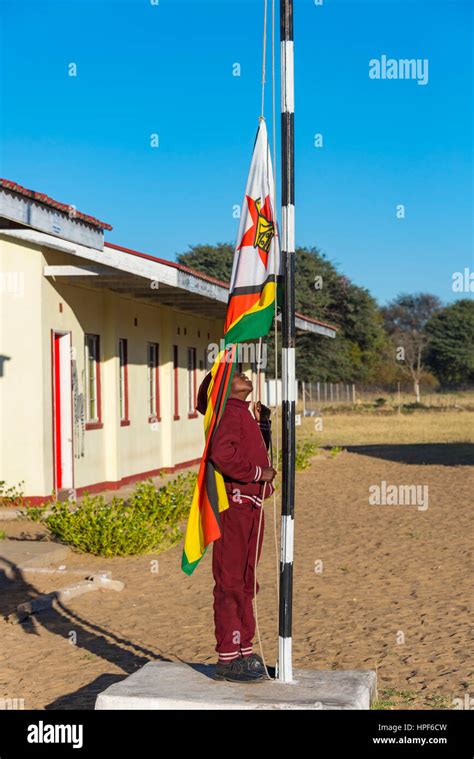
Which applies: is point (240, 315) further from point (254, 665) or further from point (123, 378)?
point (123, 378)

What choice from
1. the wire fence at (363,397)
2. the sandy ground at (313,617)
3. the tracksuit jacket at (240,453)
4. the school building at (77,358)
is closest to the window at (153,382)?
the school building at (77,358)

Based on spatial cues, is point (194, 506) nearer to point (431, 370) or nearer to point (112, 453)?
point (112, 453)

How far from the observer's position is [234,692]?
529 cm

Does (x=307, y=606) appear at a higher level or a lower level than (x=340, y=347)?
lower

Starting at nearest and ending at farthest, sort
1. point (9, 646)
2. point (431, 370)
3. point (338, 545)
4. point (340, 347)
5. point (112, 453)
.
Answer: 1. point (9, 646)
2. point (338, 545)
3. point (112, 453)
4. point (340, 347)
5. point (431, 370)

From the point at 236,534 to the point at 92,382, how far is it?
11.1 m

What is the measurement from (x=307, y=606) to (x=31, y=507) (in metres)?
5.69

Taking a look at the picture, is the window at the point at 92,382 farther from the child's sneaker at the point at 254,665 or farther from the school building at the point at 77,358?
the child's sneaker at the point at 254,665

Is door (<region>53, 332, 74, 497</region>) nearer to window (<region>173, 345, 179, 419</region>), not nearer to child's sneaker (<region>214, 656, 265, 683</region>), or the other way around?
window (<region>173, 345, 179, 419</region>)

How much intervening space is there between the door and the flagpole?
9885mm

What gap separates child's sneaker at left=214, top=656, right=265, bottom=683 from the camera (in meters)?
5.49

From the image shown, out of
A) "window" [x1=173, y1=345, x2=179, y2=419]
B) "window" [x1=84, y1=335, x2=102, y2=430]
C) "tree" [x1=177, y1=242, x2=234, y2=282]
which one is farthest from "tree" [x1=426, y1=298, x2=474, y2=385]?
"window" [x1=84, y1=335, x2=102, y2=430]

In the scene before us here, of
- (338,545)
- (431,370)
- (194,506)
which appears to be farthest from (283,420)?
(431,370)
